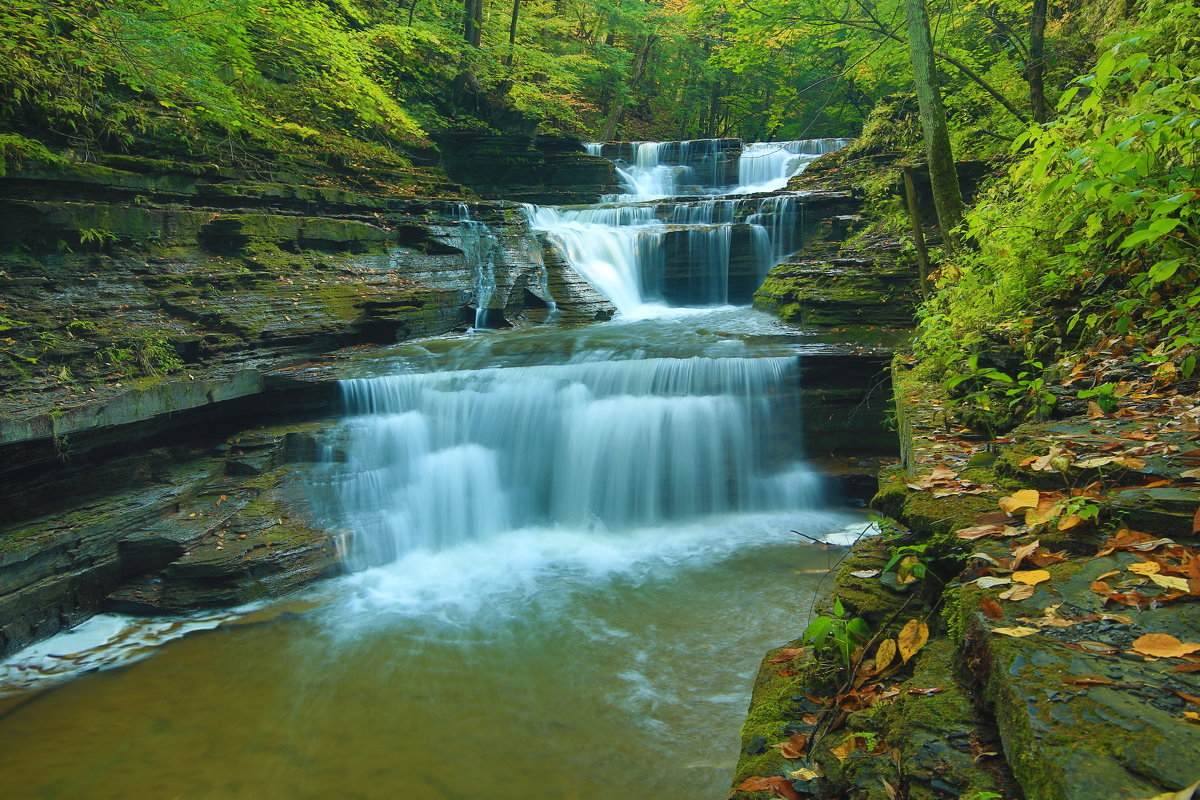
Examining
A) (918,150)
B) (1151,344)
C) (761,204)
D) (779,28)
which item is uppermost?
(779,28)

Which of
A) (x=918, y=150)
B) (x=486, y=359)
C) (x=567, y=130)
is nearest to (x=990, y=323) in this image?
(x=486, y=359)

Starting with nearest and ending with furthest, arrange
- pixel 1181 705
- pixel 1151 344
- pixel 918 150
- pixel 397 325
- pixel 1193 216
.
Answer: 1. pixel 1181 705
2. pixel 1193 216
3. pixel 1151 344
4. pixel 397 325
5. pixel 918 150

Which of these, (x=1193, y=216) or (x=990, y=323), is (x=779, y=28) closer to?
(x=990, y=323)

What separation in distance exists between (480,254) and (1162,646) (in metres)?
12.6

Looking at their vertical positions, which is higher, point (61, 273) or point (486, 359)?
point (61, 273)

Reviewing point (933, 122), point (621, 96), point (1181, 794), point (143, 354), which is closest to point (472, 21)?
point (621, 96)

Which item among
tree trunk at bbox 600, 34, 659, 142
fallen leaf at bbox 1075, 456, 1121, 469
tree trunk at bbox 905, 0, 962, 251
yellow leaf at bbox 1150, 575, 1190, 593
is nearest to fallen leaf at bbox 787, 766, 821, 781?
yellow leaf at bbox 1150, 575, 1190, 593

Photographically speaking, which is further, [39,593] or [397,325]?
[397,325]

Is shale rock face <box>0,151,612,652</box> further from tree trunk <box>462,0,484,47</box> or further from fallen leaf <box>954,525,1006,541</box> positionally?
tree trunk <box>462,0,484,47</box>

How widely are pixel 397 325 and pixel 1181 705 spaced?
36.4 feet

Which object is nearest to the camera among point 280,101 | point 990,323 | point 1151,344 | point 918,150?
point 1151,344

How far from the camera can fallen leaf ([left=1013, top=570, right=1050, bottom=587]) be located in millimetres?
A: 1743

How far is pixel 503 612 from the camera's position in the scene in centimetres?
620

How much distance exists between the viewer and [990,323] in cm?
481
